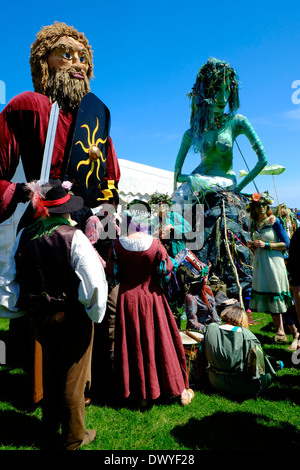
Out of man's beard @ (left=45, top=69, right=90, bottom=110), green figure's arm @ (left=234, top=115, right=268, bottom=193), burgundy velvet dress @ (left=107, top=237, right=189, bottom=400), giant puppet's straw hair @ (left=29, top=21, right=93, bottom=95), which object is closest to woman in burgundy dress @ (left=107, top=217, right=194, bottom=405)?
burgundy velvet dress @ (left=107, top=237, right=189, bottom=400)

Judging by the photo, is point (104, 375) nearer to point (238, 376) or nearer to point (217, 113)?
point (238, 376)

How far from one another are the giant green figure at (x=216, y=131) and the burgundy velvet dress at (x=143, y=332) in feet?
12.7

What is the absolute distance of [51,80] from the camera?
124 inches

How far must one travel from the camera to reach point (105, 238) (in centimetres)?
330

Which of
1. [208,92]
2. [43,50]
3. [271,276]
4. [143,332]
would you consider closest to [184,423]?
[143,332]

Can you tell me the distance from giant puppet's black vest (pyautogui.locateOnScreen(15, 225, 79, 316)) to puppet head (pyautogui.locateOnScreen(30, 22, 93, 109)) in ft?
5.23

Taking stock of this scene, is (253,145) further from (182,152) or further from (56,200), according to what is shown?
(56,200)

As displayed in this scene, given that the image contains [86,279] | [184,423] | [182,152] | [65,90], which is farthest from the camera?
[182,152]

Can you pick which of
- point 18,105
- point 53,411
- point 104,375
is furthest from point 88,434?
point 18,105

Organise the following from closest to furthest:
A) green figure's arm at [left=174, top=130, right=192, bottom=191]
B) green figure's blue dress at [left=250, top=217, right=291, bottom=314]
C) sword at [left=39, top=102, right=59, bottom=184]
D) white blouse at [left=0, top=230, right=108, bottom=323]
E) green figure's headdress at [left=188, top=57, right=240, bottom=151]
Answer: white blouse at [left=0, top=230, right=108, bottom=323], sword at [left=39, top=102, right=59, bottom=184], green figure's blue dress at [left=250, top=217, right=291, bottom=314], green figure's headdress at [left=188, top=57, right=240, bottom=151], green figure's arm at [left=174, top=130, right=192, bottom=191]

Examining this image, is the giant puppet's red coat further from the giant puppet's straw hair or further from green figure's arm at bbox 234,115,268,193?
green figure's arm at bbox 234,115,268,193

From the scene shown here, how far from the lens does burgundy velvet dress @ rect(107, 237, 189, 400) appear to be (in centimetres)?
285

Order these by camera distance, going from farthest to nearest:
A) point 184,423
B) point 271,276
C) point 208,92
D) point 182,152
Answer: point 182,152, point 208,92, point 271,276, point 184,423

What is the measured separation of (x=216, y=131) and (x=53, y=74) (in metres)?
3.90
